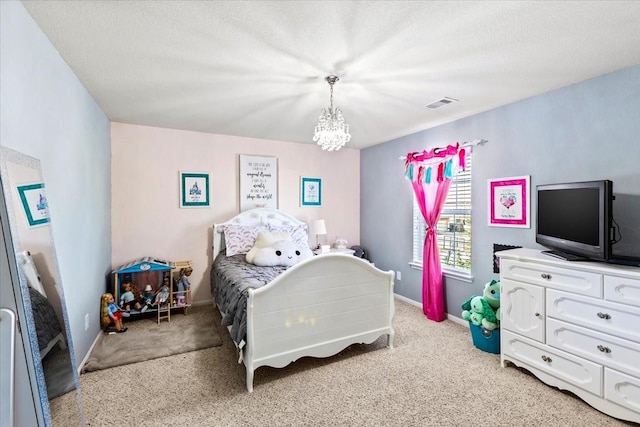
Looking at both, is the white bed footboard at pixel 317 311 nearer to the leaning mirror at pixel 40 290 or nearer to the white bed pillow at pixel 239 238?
the leaning mirror at pixel 40 290

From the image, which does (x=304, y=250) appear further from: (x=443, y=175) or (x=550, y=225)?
(x=550, y=225)

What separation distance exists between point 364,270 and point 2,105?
2.45m

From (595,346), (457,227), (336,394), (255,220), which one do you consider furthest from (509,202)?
(255,220)

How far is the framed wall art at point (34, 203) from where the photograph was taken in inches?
55.6

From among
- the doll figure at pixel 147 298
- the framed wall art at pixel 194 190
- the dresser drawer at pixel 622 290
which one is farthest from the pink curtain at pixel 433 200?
the doll figure at pixel 147 298

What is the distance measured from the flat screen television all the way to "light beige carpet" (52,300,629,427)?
1033 mm

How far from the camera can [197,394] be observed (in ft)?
6.91

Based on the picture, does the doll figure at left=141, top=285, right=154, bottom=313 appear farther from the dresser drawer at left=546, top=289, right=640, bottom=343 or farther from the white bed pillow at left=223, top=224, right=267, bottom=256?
the dresser drawer at left=546, top=289, right=640, bottom=343

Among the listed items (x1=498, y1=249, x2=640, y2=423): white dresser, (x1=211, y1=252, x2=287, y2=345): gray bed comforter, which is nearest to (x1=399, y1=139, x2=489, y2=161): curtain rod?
(x1=498, y1=249, x2=640, y2=423): white dresser

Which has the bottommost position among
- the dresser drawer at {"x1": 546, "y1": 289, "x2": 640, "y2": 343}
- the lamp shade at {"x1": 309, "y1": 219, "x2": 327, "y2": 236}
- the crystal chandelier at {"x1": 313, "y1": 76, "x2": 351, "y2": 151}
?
the dresser drawer at {"x1": 546, "y1": 289, "x2": 640, "y2": 343}

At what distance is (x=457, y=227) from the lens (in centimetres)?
351

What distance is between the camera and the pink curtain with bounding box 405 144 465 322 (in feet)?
11.3

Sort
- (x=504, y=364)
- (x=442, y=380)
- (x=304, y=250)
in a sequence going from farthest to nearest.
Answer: (x=304, y=250), (x=504, y=364), (x=442, y=380)

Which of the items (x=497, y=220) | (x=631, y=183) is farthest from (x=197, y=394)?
(x=631, y=183)
